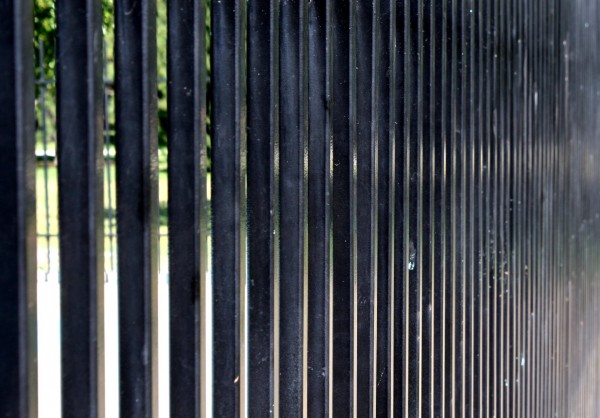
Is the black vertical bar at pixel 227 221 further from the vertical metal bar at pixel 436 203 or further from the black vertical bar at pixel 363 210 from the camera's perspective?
the vertical metal bar at pixel 436 203

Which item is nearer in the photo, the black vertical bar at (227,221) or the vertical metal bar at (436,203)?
the black vertical bar at (227,221)

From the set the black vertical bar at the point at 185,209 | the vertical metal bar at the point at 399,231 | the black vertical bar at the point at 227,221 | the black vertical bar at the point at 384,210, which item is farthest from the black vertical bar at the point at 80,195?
the vertical metal bar at the point at 399,231

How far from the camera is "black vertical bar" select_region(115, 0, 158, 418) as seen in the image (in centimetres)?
133

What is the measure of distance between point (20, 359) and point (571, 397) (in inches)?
162

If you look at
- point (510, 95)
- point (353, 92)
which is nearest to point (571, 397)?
point (510, 95)

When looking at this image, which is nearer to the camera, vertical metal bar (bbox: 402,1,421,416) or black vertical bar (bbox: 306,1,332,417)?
black vertical bar (bbox: 306,1,332,417)

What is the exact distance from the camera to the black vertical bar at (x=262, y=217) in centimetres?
162

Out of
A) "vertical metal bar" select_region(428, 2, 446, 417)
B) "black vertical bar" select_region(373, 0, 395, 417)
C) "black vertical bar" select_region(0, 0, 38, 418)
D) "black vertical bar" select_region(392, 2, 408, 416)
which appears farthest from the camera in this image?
"vertical metal bar" select_region(428, 2, 446, 417)

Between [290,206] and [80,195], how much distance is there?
60 cm

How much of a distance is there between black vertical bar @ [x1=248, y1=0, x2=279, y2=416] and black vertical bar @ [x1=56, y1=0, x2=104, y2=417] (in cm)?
44

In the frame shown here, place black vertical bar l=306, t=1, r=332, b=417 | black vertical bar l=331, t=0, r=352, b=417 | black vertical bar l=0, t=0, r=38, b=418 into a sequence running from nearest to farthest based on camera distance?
black vertical bar l=0, t=0, r=38, b=418
black vertical bar l=306, t=1, r=332, b=417
black vertical bar l=331, t=0, r=352, b=417

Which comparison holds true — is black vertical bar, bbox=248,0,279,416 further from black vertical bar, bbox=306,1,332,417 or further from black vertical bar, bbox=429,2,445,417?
black vertical bar, bbox=429,2,445,417

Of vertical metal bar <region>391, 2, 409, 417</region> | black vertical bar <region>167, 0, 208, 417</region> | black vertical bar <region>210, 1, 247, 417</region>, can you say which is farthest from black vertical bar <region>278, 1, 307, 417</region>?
vertical metal bar <region>391, 2, 409, 417</region>

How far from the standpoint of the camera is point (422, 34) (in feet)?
7.77
